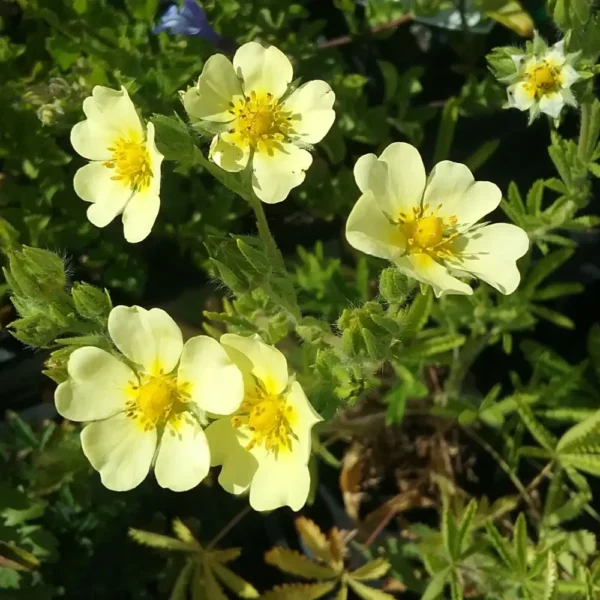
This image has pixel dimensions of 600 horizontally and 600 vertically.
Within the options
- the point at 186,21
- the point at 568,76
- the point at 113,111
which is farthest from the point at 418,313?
the point at 186,21

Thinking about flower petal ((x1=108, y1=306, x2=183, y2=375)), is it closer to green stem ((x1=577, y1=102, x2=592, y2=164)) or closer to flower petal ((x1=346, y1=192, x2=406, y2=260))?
flower petal ((x1=346, y1=192, x2=406, y2=260))

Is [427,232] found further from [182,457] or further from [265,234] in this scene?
[182,457]

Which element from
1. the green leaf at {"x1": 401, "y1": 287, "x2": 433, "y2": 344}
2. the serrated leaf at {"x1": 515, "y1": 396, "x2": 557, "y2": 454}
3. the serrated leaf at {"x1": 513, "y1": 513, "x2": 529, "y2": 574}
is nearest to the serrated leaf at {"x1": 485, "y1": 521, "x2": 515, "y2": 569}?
the serrated leaf at {"x1": 513, "y1": 513, "x2": 529, "y2": 574}

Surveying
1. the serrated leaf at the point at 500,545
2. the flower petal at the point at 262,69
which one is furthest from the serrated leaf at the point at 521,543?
the flower petal at the point at 262,69

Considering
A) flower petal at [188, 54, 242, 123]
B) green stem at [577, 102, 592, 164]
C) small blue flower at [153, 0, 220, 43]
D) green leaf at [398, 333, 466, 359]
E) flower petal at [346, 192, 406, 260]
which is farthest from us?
small blue flower at [153, 0, 220, 43]

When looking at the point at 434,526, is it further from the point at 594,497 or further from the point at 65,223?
the point at 65,223
